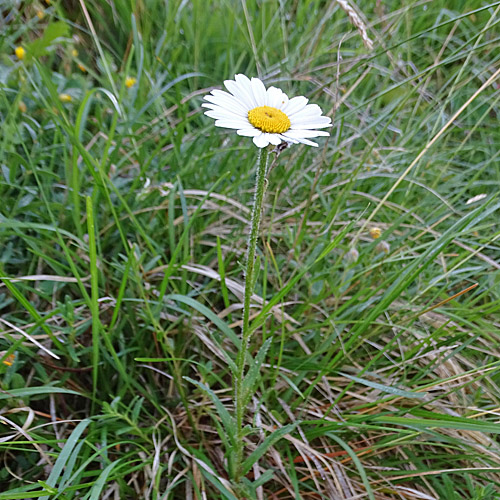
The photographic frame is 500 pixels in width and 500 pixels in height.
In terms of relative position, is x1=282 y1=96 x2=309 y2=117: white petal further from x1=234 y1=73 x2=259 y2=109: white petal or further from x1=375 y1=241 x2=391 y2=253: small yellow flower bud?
x1=375 y1=241 x2=391 y2=253: small yellow flower bud

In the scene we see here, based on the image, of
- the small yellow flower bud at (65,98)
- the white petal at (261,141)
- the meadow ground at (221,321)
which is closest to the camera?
the white petal at (261,141)

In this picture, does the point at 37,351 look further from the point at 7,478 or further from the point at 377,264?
the point at 377,264

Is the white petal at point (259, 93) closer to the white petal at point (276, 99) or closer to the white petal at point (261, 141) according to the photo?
the white petal at point (276, 99)

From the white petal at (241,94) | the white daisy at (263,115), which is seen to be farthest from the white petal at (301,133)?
the white petal at (241,94)

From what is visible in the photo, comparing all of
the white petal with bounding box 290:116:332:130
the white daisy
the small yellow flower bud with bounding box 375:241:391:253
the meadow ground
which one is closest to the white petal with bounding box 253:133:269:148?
the white daisy

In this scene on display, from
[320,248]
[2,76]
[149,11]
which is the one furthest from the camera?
[149,11]

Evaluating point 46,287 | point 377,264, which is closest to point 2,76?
point 46,287
